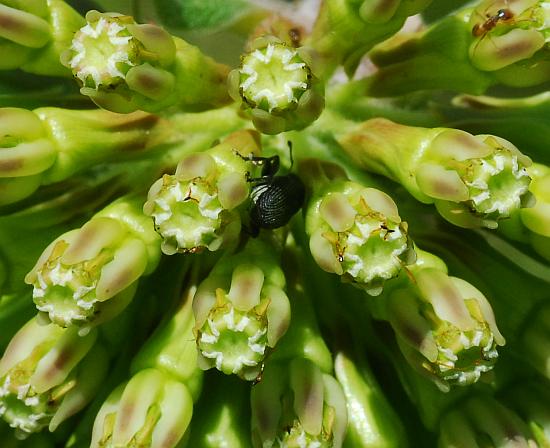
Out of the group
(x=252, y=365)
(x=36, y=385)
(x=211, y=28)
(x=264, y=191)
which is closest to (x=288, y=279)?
(x=264, y=191)

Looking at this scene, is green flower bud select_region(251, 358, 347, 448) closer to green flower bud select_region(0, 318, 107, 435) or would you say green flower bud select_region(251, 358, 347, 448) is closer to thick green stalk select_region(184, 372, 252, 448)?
thick green stalk select_region(184, 372, 252, 448)

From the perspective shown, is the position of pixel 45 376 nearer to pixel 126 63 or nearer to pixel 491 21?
pixel 126 63

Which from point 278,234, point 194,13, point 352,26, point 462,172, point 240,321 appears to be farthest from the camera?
point 194,13

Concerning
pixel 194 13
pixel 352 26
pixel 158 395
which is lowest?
pixel 158 395

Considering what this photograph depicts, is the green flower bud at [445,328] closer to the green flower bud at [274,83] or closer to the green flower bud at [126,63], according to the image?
the green flower bud at [274,83]

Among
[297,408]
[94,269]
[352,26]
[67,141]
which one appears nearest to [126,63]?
[67,141]

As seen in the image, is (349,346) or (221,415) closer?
(221,415)

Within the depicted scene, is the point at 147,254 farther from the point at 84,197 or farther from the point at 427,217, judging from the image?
the point at 427,217
